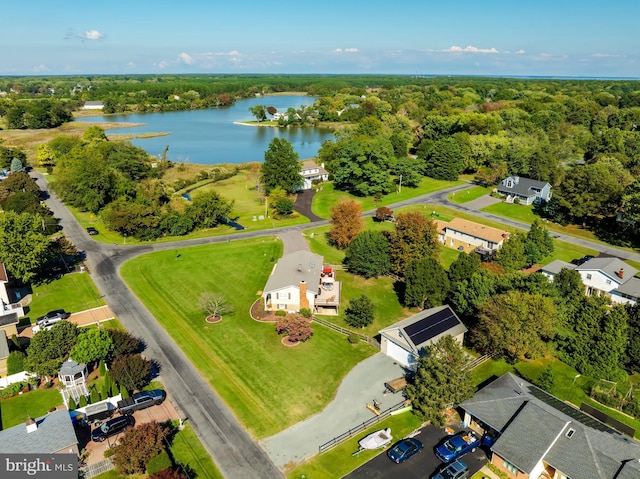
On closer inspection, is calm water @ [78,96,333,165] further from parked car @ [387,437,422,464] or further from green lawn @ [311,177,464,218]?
parked car @ [387,437,422,464]

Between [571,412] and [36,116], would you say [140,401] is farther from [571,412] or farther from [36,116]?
[36,116]

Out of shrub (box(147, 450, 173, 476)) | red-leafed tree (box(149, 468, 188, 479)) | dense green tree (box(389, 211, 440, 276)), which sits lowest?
shrub (box(147, 450, 173, 476))

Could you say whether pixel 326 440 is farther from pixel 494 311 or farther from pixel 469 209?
pixel 469 209

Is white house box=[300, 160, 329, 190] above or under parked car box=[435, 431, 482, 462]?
above

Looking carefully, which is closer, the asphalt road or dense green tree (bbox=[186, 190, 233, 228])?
the asphalt road

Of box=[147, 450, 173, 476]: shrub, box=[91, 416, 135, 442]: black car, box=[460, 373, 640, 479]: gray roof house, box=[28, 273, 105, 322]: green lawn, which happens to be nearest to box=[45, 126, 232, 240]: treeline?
box=[28, 273, 105, 322]: green lawn

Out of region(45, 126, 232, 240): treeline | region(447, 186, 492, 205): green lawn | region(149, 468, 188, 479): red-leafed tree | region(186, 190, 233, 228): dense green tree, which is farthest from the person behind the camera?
region(447, 186, 492, 205): green lawn

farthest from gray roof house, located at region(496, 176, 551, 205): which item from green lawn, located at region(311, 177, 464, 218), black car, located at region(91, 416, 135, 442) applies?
black car, located at region(91, 416, 135, 442)

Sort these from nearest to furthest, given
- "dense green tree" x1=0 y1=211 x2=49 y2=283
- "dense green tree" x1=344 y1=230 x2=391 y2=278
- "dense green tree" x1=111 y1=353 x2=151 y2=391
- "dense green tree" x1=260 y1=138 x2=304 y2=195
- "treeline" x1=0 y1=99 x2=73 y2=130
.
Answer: "dense green tree" x1=111 y1=353 x2=151 y2=391, "dense green tree" x1=0 y1=211 x2=49 y2=283, "dense green tree" x1=344 y1=230 x2=391 y2=278, "dense green tree" x1=260 y1=138 x2=304 y2=195, "treeline" x1=0 y1=99 x2=73 y2=130
